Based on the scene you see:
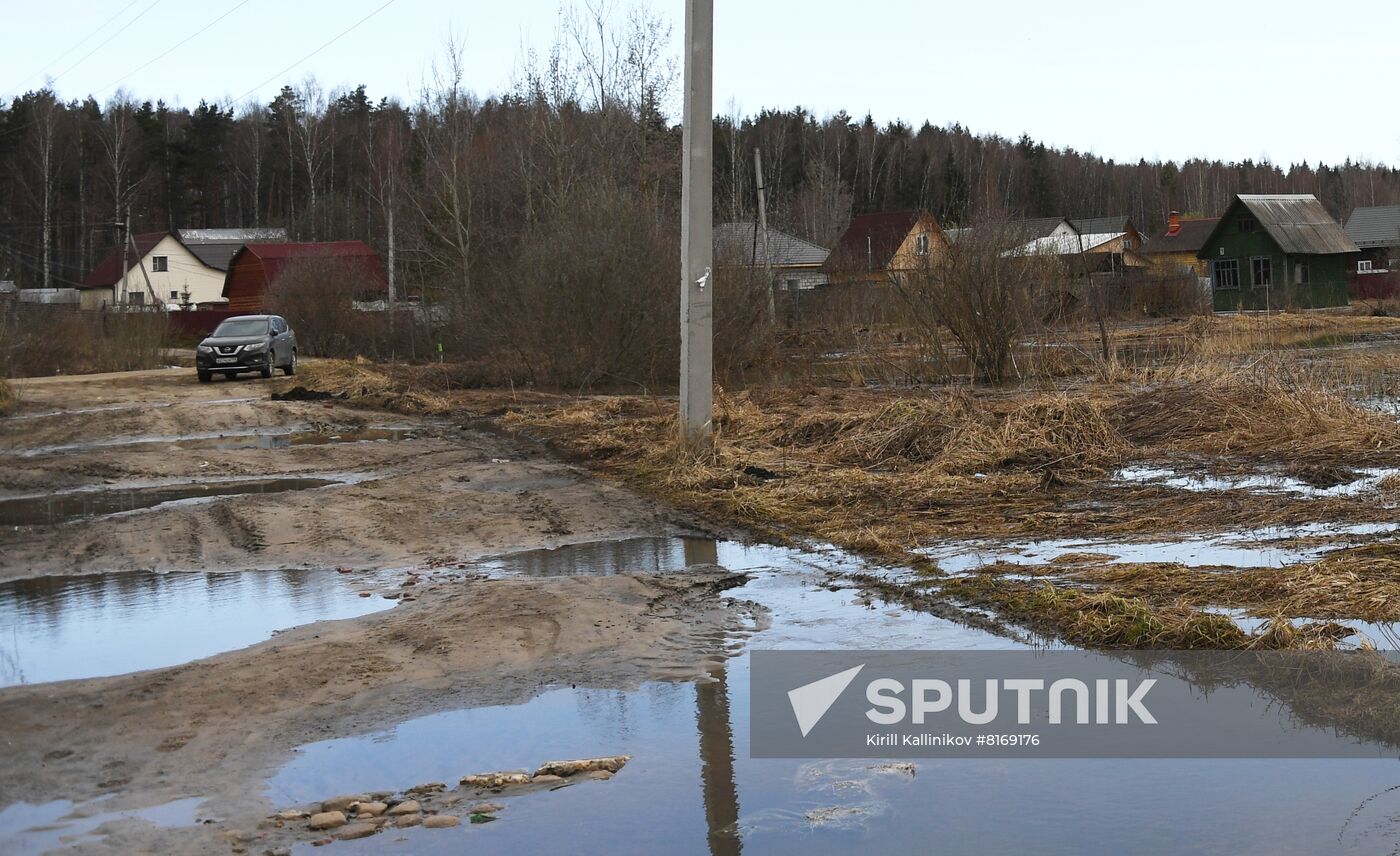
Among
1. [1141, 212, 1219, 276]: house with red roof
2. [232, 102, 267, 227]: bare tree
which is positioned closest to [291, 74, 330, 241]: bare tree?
[232, 102, 267, 227]: bare tree

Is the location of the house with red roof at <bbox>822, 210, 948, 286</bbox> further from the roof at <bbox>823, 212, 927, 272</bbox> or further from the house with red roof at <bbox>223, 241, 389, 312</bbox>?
the house with red roof at <bbox>223, 241, 389, 312</bbox>

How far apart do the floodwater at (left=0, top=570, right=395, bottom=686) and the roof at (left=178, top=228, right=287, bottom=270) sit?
90.1m

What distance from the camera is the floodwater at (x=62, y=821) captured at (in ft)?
14.7

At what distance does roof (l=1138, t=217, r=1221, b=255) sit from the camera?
9488 cm

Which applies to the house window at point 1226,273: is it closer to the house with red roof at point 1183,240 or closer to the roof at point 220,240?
the house with red roof at point 1183,240

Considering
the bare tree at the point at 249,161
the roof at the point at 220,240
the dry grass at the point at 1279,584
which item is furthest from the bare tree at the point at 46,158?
the dry grass at the point at 1279,584

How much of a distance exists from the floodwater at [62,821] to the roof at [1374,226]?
3491 inches

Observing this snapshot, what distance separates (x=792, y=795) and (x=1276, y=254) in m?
64.4

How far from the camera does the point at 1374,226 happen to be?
3322 inches

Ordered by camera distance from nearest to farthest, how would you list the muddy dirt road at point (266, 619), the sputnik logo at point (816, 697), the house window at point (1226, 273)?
the muddy dirt road at point (266, 619) < the sputnik logo at point (816, 697) < the house window at point (1226, 273)

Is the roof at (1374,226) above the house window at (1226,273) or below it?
above

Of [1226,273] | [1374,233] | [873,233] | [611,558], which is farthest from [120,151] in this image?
[611,558]

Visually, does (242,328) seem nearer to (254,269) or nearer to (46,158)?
(254,269)

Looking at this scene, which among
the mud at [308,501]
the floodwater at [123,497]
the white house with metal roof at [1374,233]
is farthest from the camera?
the white house with metal roof at [1374,233]
